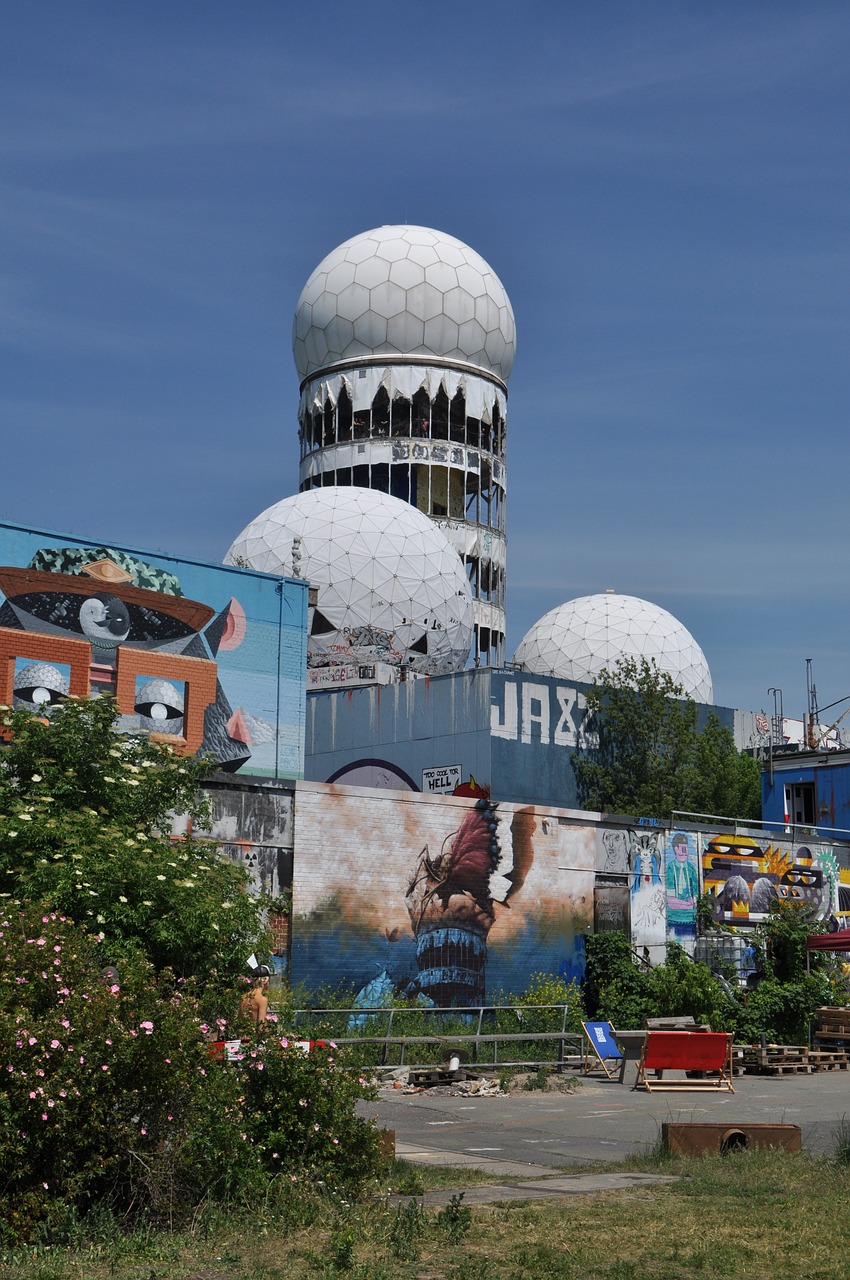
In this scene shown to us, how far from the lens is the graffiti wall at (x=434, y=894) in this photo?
84.4 feet

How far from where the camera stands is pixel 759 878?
33.5 metres

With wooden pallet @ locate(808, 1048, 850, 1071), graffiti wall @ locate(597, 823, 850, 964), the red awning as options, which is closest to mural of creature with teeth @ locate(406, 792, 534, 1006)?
graffiti wall @ locate(597, 823, 850, 964)

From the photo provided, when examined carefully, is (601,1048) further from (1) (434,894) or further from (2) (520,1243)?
(2) (520,1243)

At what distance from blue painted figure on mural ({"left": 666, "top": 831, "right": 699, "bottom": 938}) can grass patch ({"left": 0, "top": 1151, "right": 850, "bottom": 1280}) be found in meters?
19.8

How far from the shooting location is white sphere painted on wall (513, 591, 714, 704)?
58250 millimetres

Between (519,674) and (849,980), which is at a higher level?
(519,674)

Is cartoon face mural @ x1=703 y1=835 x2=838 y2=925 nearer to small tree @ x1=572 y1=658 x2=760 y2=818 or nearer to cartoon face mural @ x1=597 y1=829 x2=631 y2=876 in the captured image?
cartoon face mural @ x1=597 y1=829 x2=631 y2=876

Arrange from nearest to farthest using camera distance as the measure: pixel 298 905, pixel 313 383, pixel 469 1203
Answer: pixel 469 1203 → pixel 298 905 → pixel 313 383

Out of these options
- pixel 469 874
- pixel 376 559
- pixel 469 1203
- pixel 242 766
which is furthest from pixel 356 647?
pixel 469 1203

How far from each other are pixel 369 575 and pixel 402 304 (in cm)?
1801

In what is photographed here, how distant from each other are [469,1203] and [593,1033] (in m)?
12.9

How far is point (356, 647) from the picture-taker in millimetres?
47625

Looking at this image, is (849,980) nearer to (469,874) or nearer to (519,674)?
(469,874)

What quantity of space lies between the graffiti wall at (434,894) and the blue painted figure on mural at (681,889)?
7.22ft
